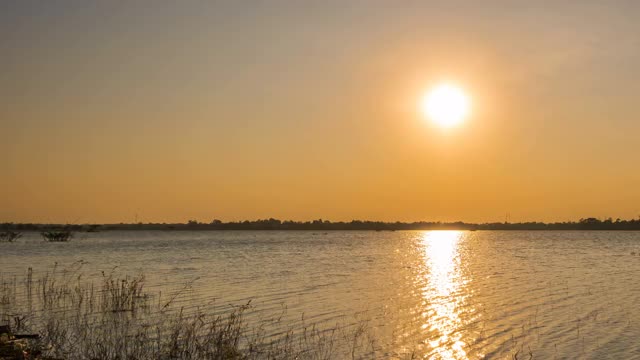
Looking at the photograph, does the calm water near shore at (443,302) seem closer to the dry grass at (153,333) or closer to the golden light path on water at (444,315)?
the golden light path on water at (444,315)

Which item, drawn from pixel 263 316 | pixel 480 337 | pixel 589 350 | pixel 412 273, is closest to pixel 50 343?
pixel 263 316

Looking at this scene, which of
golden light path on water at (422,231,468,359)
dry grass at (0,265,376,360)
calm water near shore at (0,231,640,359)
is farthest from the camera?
calm water near shore at (0,231,640,359)

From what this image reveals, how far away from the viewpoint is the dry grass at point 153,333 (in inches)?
715

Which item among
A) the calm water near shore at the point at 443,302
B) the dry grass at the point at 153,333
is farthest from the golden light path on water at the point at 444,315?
the dry grass at the point at 153,333

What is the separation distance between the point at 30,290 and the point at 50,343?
13.4 meters

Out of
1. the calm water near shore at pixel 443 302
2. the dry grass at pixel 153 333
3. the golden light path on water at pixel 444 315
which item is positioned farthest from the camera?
the calm water near shore at pixel 443 302

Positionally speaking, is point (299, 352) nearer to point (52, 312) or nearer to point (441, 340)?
point (441, 340)

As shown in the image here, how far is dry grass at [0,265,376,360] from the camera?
715 inches

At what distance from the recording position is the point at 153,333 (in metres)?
22.0

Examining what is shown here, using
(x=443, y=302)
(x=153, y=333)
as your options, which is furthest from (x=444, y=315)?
(x=153, y=333)

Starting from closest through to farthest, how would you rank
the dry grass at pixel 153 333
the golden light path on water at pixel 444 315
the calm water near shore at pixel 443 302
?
the dry grass at pixel 153 333, the golden light path on water at pixel 444 315, the calm water near shore at pixel 443 302

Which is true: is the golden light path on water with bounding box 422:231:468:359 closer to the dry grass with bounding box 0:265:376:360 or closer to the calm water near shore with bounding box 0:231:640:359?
the calm water near shore with bounding box 0:231:640:359

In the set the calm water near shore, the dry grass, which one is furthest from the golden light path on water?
the dry grass

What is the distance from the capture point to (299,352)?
19.6 metres
